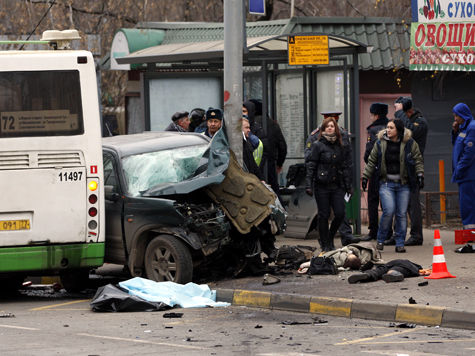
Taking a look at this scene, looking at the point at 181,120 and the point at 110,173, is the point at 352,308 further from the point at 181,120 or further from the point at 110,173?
the point at 181,120

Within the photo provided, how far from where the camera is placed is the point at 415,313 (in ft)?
34.1

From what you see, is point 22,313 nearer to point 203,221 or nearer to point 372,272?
point 203,221

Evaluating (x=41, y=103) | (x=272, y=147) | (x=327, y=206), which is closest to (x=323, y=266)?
(x=327, y=206)

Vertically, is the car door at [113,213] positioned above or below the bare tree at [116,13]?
below

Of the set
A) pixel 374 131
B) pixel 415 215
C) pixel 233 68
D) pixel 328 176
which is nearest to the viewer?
pixel 233 68

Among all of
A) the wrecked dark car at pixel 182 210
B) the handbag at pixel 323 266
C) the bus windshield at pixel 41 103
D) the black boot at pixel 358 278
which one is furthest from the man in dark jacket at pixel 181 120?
the black boot at pixel 358 278

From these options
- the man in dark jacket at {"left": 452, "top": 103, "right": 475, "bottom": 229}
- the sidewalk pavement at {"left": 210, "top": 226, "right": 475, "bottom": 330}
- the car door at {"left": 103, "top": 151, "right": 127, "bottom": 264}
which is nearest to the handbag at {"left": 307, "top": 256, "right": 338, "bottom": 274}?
the sidewalk pavement at {"left": 210, "top": 226, "right": 475, "bottom": 330}

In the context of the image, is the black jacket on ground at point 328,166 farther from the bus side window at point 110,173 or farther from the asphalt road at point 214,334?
the asphalt road at point 214,334

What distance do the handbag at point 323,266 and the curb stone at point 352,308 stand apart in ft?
4.00

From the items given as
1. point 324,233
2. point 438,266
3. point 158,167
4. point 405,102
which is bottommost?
point 438,266

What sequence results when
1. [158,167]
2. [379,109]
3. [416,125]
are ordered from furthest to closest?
[379,109], [416,125], [158,167]

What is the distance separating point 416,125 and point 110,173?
4.89 meters

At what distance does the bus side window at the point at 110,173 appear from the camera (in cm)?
1327

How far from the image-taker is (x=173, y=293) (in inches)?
471
